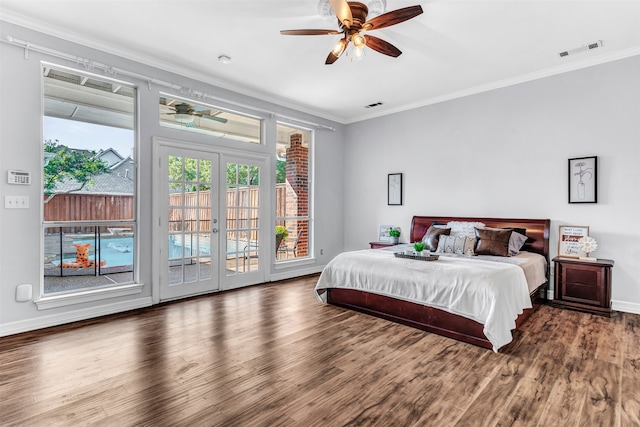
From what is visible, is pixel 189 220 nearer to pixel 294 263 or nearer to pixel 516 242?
pixel 294 263

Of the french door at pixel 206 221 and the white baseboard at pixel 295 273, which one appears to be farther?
the white baseboard at pixel 295 273

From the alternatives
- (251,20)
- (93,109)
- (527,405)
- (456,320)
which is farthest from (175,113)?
(527,405)

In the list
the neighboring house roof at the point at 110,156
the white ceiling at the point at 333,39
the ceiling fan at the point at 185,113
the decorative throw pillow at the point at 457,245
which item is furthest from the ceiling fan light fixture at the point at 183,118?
the decorative throw pillow at the point at 457,245

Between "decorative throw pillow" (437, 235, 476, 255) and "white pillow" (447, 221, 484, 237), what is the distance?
0.18 meters

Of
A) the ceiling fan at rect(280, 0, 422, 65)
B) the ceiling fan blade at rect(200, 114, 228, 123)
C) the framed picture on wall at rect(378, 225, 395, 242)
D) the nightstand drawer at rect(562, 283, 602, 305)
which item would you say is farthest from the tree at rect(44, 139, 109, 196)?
the nightstand drawer at rect(562, 283, 602, 305)

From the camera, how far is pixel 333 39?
11.4ft

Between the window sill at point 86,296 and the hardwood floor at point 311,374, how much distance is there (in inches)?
9.5

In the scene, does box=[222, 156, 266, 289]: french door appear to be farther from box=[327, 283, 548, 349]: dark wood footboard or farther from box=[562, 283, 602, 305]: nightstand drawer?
box=[562, 283, 602, 305]: nightstand drawer

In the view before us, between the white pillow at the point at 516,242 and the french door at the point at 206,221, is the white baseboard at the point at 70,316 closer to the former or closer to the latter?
the french door at the point at 206,221

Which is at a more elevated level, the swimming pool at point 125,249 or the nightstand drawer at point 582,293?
the swimming pool at point 125,249

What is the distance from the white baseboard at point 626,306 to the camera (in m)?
3.71

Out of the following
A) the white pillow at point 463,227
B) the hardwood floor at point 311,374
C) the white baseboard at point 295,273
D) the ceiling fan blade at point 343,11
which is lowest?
the hardwood floor at point 311,374

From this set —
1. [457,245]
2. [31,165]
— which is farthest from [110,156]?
[457,245]

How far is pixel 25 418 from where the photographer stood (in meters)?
1.84
